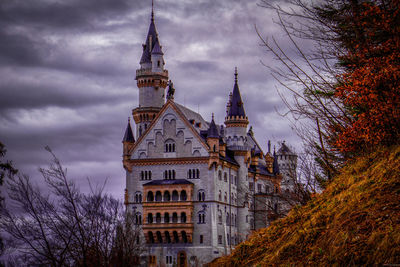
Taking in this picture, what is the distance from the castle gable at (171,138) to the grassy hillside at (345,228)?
67.0 metres

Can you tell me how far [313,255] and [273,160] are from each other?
92.0 metres

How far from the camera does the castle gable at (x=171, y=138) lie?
255 ft

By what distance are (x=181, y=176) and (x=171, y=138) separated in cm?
562

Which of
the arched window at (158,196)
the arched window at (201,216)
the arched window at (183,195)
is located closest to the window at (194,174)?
the arched window at (183,195)

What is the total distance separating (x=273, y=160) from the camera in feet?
325

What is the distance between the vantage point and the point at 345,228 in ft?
25.6

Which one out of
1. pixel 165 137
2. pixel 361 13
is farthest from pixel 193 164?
pixel 361 13

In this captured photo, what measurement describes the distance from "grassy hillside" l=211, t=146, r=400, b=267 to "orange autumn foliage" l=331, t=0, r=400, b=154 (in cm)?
59

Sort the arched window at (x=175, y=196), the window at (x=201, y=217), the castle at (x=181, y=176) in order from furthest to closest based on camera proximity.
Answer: the arched window at (x=175, y=196) → the window at (x=201, y=217) → the castle at (x=181, y=176)

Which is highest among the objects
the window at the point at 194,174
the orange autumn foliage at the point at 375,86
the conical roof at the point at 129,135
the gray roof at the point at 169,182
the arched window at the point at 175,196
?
the conical roof at the point at 129,135

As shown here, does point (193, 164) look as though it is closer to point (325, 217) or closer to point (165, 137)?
point (165, 137)

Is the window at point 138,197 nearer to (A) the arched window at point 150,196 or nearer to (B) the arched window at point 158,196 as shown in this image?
(A) the arched window at point 150,196

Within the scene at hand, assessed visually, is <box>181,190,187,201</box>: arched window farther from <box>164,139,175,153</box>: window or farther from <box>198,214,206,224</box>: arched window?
<box>164,139,175,153</box>: window

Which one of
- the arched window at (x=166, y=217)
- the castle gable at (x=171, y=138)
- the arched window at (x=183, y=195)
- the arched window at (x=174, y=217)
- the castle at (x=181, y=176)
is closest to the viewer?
the castle at (x=181, y=176)
